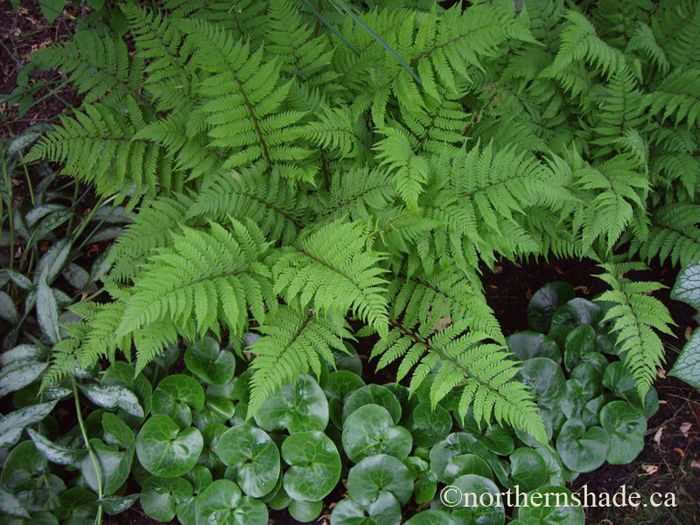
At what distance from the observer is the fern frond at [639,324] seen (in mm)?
2406

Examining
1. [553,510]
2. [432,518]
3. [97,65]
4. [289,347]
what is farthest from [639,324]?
[97,65]

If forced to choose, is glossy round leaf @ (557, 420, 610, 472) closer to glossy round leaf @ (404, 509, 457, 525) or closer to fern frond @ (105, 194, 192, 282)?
glossy round leaf @ (404, 509, 457, 525)

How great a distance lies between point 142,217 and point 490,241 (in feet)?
5.38

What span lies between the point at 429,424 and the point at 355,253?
36.4 inches

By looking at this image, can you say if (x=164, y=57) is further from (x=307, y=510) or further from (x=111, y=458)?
(x=307, y=510)

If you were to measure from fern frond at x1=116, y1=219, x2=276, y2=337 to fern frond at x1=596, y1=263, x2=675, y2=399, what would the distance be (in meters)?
1.55

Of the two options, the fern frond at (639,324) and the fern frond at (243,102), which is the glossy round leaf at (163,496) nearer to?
the fern frond at (243,102)

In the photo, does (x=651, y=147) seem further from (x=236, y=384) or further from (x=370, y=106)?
(x=236, y=384)

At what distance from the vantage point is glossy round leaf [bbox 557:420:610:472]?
248 centimetres

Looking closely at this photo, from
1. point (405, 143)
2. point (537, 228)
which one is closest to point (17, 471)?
point (405, 143)

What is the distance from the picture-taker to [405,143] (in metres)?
2.53

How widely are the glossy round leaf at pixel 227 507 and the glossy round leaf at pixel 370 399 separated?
1.84 feet

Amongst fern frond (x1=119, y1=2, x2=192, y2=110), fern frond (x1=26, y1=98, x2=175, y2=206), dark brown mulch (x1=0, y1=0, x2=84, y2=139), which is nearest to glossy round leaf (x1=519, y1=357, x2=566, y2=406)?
fern frond (x1=26, y1=98, x2=175, y2=206)

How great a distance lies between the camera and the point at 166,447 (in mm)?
2516
